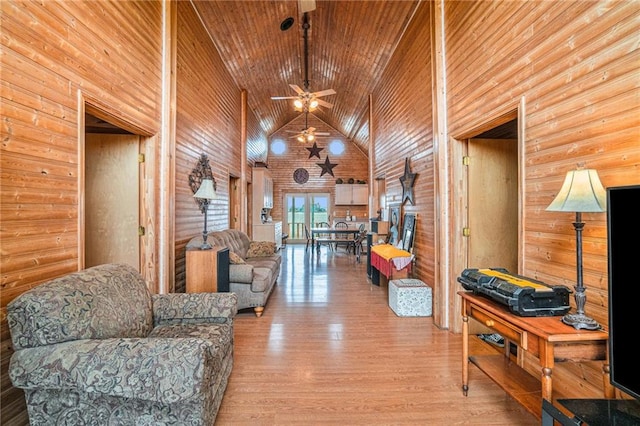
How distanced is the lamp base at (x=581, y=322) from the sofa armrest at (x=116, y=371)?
71.3 inches

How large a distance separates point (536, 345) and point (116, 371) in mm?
2036

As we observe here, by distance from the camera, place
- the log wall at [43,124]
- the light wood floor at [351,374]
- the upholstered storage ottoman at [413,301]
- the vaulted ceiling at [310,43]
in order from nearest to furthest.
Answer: the log wall at [43,124] → the light wood floor at [351,374] → the upholstered storage ottoman at [413,301] → the vaulted ceiling at [310,43]

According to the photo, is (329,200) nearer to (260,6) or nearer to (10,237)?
(260,6)

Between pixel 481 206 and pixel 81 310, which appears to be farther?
pixel 481 206

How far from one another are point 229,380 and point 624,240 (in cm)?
257

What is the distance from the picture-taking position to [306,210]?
38.7 ft

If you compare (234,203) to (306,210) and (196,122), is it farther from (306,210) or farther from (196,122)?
(306,210)

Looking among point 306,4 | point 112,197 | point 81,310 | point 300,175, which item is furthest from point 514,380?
point 300,175

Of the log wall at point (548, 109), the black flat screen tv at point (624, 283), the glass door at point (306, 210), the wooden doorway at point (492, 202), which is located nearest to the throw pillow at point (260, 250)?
the log wall at point (548, 109)

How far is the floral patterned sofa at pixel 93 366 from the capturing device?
140 centimetres

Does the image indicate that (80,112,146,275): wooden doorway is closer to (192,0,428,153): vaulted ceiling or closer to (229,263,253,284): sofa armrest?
(229,263,253,284): sofa armrest

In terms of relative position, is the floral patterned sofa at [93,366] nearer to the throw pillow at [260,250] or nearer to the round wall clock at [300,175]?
the throw pillow at [260,250]

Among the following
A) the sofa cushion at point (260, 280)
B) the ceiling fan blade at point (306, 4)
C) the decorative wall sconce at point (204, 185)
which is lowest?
the sofa cushion at point (260, 280)

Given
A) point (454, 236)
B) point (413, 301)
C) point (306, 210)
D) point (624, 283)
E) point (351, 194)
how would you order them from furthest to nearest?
point (306, 210)
point (351, 194)
point (413, 301)
point (454, 236)
point (624, 283)
